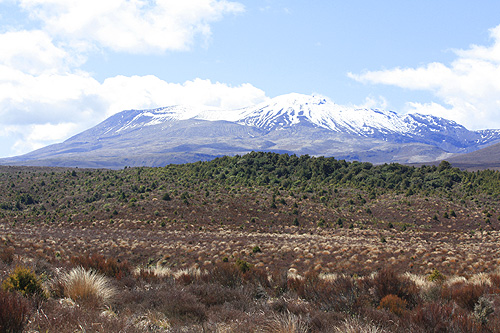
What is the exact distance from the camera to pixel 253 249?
888 inches

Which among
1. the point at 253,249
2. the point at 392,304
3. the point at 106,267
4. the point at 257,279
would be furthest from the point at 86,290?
the point at 253,249

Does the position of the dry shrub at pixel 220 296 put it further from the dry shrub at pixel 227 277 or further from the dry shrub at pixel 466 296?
the dry shrub at pixel 466 296

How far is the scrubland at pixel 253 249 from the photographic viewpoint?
19.6ft

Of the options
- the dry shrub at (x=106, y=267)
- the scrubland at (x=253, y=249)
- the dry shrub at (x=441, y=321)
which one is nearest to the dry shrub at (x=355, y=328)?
the scrubland at (x=253, y=249)

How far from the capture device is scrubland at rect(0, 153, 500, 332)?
19.6ft

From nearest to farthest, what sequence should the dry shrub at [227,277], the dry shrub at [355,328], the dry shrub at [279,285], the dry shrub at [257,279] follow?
the dry shrub at [355,328]
the dry shrub at [279,285]
the dry shrub at [227,277]
the dry shrub at [257,279]

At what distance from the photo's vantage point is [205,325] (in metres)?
5.62

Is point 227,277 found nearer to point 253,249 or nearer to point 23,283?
point 23,283

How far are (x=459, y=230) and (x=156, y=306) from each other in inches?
1597

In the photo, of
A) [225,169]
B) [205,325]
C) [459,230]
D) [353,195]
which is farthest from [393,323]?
[225,169]

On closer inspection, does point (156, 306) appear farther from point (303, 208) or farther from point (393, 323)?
point (303, 208)

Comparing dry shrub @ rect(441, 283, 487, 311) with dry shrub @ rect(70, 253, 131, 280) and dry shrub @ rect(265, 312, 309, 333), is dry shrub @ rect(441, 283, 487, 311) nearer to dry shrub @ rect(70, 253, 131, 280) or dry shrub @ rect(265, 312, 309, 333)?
dry shrub @ rect(265, 312, 309, 333)

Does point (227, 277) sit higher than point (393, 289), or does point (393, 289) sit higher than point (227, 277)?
point (393, 289)

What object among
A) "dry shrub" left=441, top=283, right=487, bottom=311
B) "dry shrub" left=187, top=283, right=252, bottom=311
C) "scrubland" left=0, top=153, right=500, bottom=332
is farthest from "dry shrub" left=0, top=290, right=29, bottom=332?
"dry shrub" left=441, top=283, right=487, bottom=311
